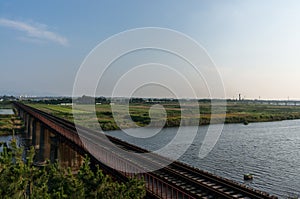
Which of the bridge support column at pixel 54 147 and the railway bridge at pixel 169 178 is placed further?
the bridge support column at pixel 54 147

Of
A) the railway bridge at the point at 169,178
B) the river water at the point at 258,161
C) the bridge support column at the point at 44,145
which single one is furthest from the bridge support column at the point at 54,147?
the river water at the point at 258,161

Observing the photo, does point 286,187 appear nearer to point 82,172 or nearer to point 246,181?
point 246,181

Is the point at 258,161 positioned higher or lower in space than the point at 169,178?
lower

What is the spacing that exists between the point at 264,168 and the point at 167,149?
1452 centimetres

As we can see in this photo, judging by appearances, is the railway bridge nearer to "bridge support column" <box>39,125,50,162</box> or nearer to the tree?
the tree

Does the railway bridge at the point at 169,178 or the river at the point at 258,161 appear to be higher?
the railway bridge at the point at 169,178

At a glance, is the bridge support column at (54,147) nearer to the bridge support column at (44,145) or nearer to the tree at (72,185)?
the bridge support column at (44,145)

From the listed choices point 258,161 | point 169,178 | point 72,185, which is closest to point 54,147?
point 169,178

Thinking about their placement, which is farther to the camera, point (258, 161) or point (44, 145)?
point (44, 145)

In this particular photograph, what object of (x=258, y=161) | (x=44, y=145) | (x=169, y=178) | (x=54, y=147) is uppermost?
(x=169, y=178)

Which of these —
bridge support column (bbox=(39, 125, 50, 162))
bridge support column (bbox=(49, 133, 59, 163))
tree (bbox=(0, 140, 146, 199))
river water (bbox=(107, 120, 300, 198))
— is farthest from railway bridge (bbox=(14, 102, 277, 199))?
Answer: bridge support column (bbox=(39, 125, 50, 162))

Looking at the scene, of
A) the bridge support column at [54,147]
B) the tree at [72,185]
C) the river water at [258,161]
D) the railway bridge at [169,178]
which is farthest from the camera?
the bridge support column at [54,147]

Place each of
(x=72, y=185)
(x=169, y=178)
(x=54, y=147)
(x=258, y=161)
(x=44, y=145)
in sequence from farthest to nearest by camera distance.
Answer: (x=44, y=145)
(x=54, y=147)
(x=258, y=161)
(x=169, y=178)
(x=72, y=185)

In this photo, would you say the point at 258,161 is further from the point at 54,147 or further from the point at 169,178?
the point at 54,147
